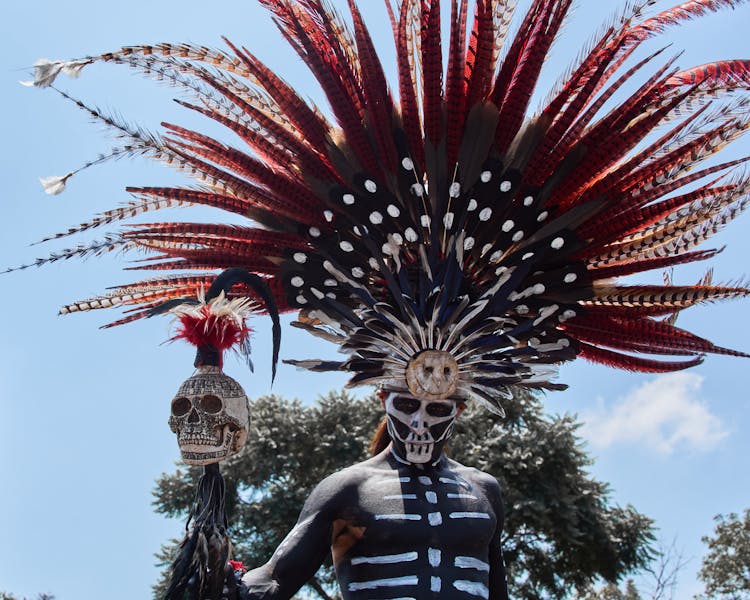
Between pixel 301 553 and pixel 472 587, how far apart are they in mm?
876

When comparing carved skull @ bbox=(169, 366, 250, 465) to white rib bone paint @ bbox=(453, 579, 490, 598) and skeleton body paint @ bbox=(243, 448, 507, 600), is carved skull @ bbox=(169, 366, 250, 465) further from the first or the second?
white rib bone paint @ bbox=(453, 579, 490, 598)

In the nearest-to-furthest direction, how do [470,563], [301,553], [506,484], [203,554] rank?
[203,554], [301,553], [470,563], [506,484]

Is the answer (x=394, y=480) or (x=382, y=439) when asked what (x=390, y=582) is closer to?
(x=394, y=480)

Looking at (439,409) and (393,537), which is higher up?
(439,409)

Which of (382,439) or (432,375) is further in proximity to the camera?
(382,439)

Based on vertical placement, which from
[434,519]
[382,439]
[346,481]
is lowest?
[434,519]

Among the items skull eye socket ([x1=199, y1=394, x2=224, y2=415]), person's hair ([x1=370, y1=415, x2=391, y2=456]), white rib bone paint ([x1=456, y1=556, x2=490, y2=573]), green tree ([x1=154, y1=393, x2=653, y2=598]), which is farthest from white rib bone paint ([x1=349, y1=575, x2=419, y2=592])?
green tree ([x1=154, y1=393, x2=653, y2=598])

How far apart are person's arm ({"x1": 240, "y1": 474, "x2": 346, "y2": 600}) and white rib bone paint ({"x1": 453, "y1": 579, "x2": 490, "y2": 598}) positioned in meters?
0.71

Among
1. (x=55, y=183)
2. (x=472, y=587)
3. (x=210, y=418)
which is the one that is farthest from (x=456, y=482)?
(x=55, y=183)

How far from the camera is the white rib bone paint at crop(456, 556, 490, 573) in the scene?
465 cm

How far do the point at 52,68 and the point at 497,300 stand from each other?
263 cm

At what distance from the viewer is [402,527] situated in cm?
464

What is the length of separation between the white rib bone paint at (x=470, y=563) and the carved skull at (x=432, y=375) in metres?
0.83

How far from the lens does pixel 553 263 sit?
17.2 feet
